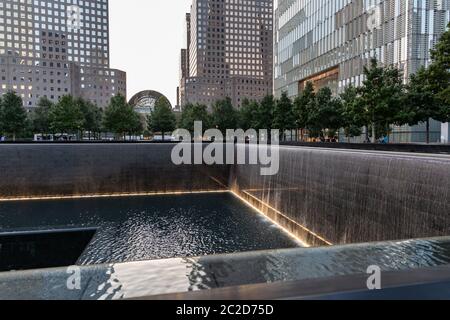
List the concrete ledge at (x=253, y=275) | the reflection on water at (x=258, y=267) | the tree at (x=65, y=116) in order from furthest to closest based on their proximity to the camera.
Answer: the tree at (x=65, y=116) < the reflection on water at (x=258, y=267) < the concrete ledge at (x=253, y=275)

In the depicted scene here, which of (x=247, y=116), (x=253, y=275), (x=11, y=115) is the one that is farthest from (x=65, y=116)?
(x=253, y=275)

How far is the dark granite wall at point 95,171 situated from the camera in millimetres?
26000

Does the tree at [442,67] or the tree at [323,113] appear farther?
the tree at [323,113]

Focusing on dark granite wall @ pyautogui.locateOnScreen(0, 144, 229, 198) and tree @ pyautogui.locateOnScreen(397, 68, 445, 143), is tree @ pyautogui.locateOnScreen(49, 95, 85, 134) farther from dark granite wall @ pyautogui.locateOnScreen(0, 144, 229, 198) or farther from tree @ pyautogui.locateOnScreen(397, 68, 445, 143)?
tree @ pyautogui.locateOnScreen(397, 68, 445, 143)

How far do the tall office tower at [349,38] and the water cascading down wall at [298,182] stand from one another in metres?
24.3

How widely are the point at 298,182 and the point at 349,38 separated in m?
41.2

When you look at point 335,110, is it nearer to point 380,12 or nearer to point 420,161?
point 380,12

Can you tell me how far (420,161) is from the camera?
8469 mm

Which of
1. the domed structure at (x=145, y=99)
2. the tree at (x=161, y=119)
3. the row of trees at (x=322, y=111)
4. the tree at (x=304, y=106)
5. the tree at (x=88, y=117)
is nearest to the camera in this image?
the row of trees at (x=322, y=111)

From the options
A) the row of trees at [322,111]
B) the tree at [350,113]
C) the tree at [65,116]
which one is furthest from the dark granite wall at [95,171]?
the tree at [65,116]

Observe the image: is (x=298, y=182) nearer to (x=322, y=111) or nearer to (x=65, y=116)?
Answer: (x=322, y=111)

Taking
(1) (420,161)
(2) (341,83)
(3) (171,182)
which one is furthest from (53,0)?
(1) (420,161)

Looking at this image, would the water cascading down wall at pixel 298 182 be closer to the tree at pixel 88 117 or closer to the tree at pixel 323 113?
the tree at pixel 323 113

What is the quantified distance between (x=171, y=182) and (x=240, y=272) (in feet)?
85.5
